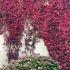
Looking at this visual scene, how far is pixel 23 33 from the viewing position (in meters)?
9.68

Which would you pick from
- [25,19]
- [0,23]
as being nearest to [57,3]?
[25,19]

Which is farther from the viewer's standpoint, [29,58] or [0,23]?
[0,23]

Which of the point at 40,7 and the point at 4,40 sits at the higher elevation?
the point at 40,7

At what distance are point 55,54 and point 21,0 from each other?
1821 mm

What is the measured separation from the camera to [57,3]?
955cm

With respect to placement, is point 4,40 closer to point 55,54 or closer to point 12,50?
point 12,50

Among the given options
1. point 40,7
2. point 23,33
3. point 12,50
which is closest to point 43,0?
point 40,7

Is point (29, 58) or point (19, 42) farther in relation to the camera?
point (19, 42)

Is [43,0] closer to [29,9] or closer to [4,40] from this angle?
[29,9]

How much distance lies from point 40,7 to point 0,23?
48.2 inches

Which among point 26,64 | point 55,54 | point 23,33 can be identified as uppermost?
point 23,33

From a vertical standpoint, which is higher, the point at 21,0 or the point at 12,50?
the point at 21,0

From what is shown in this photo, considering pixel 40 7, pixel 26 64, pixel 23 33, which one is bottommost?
pixel 26 64

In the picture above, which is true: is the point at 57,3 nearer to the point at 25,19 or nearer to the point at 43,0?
the point at 43,0
